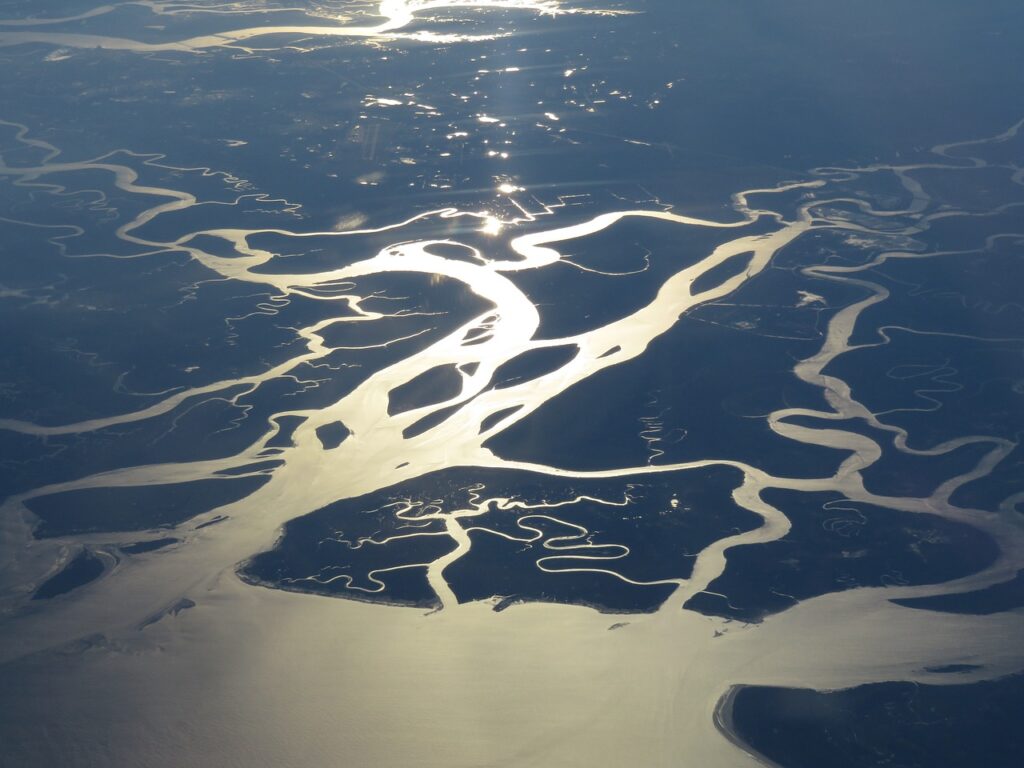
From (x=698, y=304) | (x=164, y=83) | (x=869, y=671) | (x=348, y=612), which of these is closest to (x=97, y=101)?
(x=164, y=83)

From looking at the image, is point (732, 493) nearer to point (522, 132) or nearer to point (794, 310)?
point (794, 310)

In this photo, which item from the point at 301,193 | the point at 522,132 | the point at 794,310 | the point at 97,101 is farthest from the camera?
the point at 97,101

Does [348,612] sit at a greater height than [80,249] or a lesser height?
lesser

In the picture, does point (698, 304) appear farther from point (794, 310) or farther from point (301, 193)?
point (301, 193)

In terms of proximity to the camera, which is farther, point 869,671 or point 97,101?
point 97,101

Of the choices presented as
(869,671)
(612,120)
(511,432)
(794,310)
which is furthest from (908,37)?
(869,671)

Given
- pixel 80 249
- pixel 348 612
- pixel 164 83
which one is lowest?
pixel 348 612

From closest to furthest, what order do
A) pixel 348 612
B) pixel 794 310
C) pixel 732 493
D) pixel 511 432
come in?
pixel 348 612, pixel 732 493, pixel 511 432, pixel 794 310
